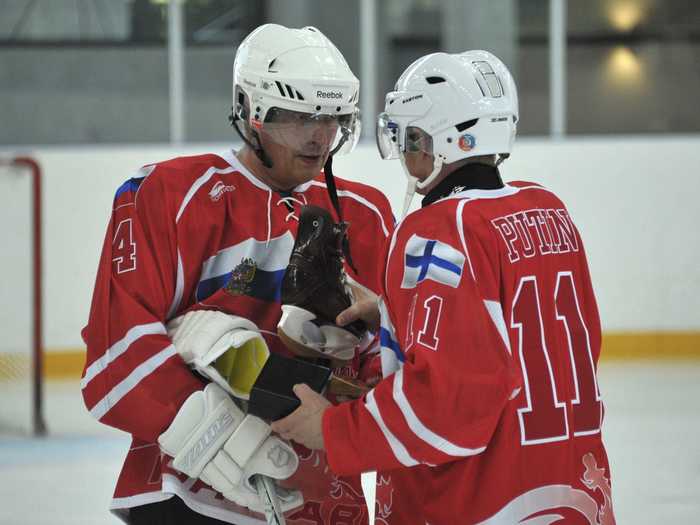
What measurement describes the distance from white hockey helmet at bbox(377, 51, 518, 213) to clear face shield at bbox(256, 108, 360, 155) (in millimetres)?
157

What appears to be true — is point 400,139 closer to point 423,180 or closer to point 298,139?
point 423,180

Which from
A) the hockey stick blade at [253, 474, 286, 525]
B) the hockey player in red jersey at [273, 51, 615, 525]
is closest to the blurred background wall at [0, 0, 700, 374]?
the hockey stick blade at [253, 474, 286, 525]

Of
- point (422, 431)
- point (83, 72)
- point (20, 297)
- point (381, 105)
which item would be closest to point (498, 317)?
point (422, 431)

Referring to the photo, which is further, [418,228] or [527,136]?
[527,136]

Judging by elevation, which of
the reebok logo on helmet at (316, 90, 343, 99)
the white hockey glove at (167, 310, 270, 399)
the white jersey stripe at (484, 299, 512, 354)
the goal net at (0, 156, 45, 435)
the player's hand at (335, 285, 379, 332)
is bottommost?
the goal net at (0, 156, 45, 435)

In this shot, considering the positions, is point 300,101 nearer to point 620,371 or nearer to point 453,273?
point 453,273

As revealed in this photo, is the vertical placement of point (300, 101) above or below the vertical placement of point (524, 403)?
above

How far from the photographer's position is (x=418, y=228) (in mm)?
1604

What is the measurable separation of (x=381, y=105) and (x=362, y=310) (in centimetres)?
495

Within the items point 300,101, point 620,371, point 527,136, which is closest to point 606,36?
point 527,136

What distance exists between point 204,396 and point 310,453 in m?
0.24

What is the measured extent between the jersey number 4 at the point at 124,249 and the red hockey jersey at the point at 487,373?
0.39 metres

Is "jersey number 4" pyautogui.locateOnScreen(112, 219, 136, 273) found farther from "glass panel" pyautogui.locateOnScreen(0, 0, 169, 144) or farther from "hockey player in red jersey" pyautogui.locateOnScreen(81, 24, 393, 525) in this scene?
"glass panel" pyautogui.locateOnScreen(0, 0, 169, 144)

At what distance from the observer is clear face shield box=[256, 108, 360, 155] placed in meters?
1.88
